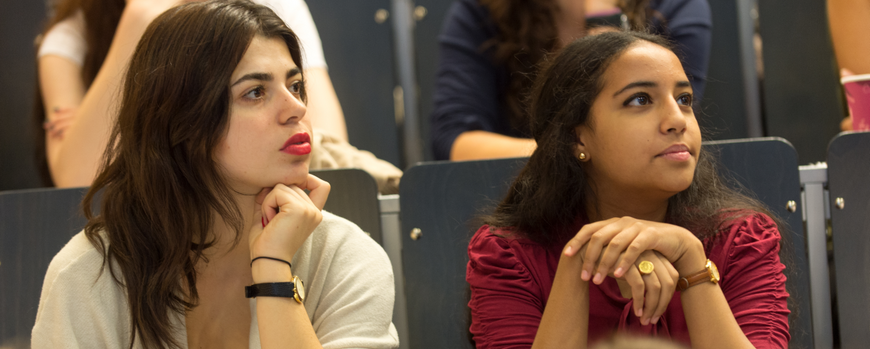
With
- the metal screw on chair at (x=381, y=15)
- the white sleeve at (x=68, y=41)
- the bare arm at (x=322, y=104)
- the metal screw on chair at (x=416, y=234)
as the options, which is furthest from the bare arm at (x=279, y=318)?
the metal screw on chair at (x=381, y=15)

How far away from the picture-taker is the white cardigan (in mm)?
1021

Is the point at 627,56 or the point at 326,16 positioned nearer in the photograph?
the point at 627,56

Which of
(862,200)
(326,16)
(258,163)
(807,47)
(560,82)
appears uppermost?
(326,16)

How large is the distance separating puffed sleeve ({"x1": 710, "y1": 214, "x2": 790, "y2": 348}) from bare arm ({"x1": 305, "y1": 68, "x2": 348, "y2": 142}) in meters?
1.05

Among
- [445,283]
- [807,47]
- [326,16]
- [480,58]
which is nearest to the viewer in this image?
[445,283]

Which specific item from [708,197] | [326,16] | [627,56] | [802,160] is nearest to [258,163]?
[627,56]

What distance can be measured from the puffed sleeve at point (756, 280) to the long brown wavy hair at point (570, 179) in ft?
0.13

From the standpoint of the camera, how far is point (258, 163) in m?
1.06

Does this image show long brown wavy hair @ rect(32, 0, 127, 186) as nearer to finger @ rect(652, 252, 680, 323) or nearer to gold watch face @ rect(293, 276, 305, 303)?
gold watch face @ rect(293, 276, 305, 303)

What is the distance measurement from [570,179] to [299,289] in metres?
0.51

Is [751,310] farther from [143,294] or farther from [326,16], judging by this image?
[326,16]

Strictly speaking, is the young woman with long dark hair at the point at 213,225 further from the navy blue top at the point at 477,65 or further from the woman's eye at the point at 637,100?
the navy blue top at the point at 477,65

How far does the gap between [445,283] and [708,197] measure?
1.67ft

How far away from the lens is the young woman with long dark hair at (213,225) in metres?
1.03
